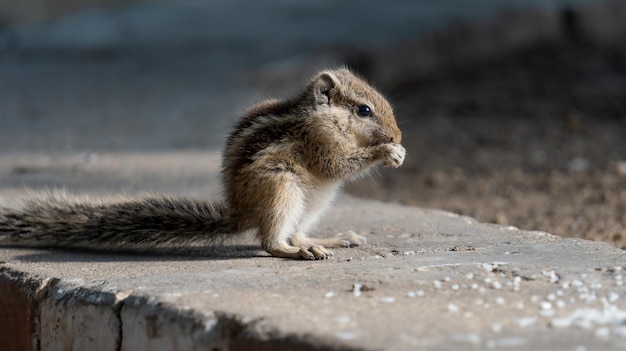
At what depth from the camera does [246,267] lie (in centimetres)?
381

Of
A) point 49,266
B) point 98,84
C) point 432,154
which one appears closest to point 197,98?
point 98,84

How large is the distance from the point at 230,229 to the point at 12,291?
2.88 ft

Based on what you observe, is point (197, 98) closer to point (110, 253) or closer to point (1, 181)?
point (1, 181)

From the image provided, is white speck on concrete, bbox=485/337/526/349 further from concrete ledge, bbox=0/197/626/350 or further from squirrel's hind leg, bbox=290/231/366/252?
squirrel's hind leg, bbox=290/231/366/252

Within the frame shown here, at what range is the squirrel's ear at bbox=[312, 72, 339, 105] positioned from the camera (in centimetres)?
438

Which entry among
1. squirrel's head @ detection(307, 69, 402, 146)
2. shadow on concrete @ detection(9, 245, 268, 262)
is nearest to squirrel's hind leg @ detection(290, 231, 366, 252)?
shadow on concrete @ detection(9, 245, 268, 262)

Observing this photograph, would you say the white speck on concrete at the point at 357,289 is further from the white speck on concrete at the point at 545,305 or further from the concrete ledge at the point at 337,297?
the white speck on concrete at the point at 545,305

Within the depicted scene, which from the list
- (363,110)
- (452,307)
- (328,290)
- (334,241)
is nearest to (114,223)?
(334,241)

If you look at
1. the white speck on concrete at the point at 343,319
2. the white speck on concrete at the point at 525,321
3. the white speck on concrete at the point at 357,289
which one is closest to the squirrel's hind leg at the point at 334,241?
the white speck on concrete at the point at 357,289

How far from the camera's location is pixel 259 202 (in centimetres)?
402

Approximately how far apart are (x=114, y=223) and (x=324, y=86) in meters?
1.05

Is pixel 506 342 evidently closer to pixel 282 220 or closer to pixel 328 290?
pixel 328 290

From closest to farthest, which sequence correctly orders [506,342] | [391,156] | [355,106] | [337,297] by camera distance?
[506,342] < [337,297] < [391,156] < [355,106]

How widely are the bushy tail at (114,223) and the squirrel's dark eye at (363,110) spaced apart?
722mm
